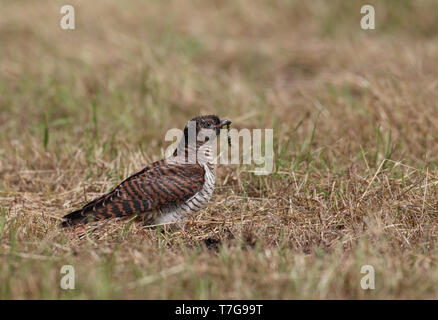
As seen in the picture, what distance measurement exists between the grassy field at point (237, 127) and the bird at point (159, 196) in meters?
0.12

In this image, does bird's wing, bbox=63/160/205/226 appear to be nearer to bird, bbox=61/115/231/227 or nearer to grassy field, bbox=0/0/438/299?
bird, bbox=61/115/231/227

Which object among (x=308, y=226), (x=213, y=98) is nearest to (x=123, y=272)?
(x=308, y=226)

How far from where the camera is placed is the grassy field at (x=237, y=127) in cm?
338

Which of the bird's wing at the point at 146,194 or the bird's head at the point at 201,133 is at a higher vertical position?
the bird's head at the point at 201,133

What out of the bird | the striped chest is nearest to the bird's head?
the bird

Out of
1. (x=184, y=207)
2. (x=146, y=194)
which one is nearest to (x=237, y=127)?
(x=184, y=207)

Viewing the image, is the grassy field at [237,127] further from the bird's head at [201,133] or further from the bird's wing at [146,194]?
the bird's head at [201,133]

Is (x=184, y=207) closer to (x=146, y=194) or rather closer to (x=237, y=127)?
(x=146, y=194)

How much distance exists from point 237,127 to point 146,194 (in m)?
2.35

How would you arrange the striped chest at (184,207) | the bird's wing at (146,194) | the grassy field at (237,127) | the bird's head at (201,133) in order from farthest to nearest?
the bird's head at (201,133) < the striped chest at (184,207) < the bird's wing at (146,194) < the grassy field at (237,127)

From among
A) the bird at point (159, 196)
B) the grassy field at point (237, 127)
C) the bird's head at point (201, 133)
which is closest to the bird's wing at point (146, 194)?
the bird at point (159, 196)

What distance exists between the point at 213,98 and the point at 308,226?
3234mm

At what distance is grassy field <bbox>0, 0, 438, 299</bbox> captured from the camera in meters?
3.38

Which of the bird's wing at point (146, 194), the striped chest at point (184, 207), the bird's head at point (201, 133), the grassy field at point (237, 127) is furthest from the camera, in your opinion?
the bird's head at point (201, 133)
